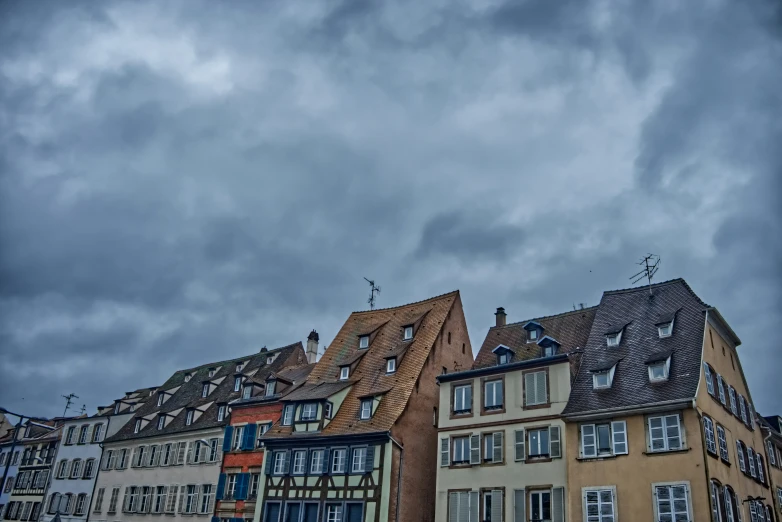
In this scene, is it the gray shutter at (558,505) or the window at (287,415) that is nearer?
the gray shutter at (558,505)

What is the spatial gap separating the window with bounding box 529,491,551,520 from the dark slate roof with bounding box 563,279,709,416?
155 inches

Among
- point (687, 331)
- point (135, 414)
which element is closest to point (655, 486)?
point (687, 331)

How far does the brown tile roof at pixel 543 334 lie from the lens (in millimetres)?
38362

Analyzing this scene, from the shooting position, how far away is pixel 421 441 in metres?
40.4

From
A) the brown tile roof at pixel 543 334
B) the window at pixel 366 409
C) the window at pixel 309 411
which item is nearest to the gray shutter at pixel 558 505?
the brown tile roof at pixel 543 334

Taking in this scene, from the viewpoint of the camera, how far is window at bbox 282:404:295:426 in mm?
43156

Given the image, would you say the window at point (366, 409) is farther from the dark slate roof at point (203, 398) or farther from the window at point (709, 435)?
the window at point (709, 435)

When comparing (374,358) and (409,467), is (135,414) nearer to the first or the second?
(374,358)

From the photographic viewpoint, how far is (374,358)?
45.8m

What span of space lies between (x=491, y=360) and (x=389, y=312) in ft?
42.5

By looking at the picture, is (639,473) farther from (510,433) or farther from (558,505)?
(510,433)

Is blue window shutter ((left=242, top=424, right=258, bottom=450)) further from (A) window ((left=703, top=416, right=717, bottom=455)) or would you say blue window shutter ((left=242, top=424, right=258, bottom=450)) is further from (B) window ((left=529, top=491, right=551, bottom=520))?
(A) window ((left=703, top=416, right=717, bottom=455))

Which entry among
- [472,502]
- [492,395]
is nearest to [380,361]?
[492,395]

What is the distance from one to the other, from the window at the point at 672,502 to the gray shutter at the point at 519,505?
Answer: 6358 millimetres
